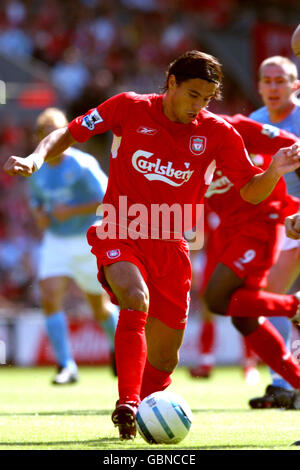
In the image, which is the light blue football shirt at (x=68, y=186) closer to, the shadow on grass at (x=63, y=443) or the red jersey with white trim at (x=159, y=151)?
the red jersey with white trim at (x=159, y=151)

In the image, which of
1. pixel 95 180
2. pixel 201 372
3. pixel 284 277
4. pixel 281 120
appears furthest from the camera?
pixel 201 372

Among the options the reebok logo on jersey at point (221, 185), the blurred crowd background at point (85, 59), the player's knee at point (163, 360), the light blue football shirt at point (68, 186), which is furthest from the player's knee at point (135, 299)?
the blurred crowd background at point (85, 59)

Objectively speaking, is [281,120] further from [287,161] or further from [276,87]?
[287,161]

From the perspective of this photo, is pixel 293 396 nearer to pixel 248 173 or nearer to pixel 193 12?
pixel 248 173

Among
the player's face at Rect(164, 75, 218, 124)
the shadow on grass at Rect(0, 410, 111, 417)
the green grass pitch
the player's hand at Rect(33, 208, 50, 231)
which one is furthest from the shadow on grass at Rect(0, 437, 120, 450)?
the player's hand at Rect(33, 208, 50, 231)

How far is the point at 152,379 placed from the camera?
5.59 meters

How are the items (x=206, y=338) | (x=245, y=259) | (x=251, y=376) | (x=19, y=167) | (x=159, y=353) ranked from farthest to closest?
(x=206, y=338) → (x=251, y=376) → (x=245, y=259) → (x=159, y=353) → (x=19, y=167)

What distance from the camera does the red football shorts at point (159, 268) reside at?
523 cm

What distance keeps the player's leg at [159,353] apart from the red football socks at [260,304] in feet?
4.04

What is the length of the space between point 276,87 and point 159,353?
258cm

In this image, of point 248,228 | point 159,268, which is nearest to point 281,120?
point 248,228

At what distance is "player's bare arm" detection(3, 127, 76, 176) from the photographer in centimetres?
488
